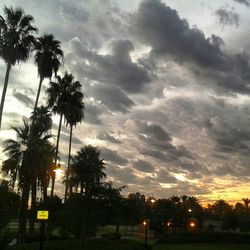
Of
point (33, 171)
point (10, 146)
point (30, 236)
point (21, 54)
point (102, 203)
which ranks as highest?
point (21, 54)

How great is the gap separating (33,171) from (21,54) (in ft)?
43.0

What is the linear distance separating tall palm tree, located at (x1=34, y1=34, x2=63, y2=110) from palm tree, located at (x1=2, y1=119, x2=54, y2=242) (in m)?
5.82

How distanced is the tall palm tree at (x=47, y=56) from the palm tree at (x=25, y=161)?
229 inches

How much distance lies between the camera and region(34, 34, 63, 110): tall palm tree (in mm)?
48406

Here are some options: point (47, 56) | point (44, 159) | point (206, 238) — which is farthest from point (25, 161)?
point (206, 238)

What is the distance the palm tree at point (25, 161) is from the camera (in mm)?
44344

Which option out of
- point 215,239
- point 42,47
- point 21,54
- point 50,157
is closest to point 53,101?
point 42,47

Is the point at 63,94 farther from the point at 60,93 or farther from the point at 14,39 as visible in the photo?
the point at 14,39

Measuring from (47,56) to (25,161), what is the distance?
518 inches

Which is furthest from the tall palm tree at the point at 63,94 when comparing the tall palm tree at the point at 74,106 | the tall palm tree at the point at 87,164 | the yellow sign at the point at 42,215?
the yellow sign at the point at 42,215

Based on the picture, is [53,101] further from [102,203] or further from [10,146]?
[102,203]

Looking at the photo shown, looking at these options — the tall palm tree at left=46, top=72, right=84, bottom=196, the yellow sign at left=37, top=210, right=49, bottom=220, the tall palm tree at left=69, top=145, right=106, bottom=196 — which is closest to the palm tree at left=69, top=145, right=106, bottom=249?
the tall palm tree at left=69, top=145, right=106, bottom=196

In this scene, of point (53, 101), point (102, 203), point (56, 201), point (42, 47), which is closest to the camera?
point (102, 203)

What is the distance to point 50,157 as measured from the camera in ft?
149
